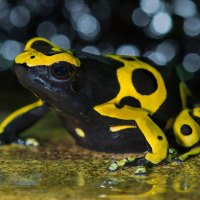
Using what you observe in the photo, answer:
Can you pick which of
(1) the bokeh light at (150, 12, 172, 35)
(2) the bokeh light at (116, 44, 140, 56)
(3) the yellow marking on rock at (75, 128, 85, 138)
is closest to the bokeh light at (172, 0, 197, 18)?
(1) the bokeh light at (150, 12, 172, 35)

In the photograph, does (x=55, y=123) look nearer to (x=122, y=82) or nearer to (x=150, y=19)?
(x=122, y=82)

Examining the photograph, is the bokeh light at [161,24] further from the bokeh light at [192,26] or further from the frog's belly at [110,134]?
the frog's belly at [110,134]

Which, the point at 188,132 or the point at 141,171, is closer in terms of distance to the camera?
the point at 141,171

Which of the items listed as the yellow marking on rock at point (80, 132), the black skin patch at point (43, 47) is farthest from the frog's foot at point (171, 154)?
the black skin patch at point (43, 47)

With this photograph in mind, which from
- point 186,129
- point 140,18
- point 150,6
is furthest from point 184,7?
point 186,129

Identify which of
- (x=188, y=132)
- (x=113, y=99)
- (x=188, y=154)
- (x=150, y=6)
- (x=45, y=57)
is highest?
(x=150, y=6)

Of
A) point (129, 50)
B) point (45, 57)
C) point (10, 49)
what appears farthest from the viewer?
point (10, 49)

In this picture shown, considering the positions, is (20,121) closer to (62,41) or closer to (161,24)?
(161,24)
